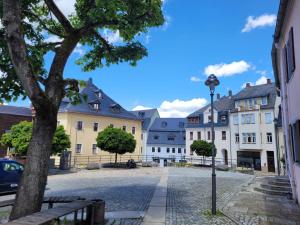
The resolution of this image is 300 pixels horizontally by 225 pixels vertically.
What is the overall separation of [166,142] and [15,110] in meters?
34.9

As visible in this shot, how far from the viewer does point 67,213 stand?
18.3 ft

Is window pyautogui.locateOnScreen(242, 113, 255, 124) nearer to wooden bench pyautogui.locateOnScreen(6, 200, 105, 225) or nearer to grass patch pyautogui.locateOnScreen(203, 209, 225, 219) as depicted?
grass patch pyautogui.locateOnScreen(203, 209, 225, 219)

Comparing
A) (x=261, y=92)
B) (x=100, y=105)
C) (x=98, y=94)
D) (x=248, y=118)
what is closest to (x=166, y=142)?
(x=248, y=118)

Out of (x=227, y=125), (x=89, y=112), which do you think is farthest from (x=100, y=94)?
(x=227, y=125)

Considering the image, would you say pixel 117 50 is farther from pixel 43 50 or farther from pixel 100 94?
pixel 100 94

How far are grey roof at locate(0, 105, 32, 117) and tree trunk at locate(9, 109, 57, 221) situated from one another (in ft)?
120

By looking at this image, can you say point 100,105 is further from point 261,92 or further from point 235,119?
point 261,92

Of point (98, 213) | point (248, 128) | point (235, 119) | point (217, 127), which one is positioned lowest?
point (98, 213)

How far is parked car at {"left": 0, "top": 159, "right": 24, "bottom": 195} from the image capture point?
1217 centimetres

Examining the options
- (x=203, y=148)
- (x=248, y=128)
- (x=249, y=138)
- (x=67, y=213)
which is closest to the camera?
(x=67, y=213)

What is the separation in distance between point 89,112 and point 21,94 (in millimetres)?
32777

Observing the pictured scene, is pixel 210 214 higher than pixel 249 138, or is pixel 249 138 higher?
pixel 249 138

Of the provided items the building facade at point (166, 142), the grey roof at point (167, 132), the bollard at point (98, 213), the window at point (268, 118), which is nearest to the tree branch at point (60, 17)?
the bollard at point (98, 213)

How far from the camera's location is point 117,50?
892cm
